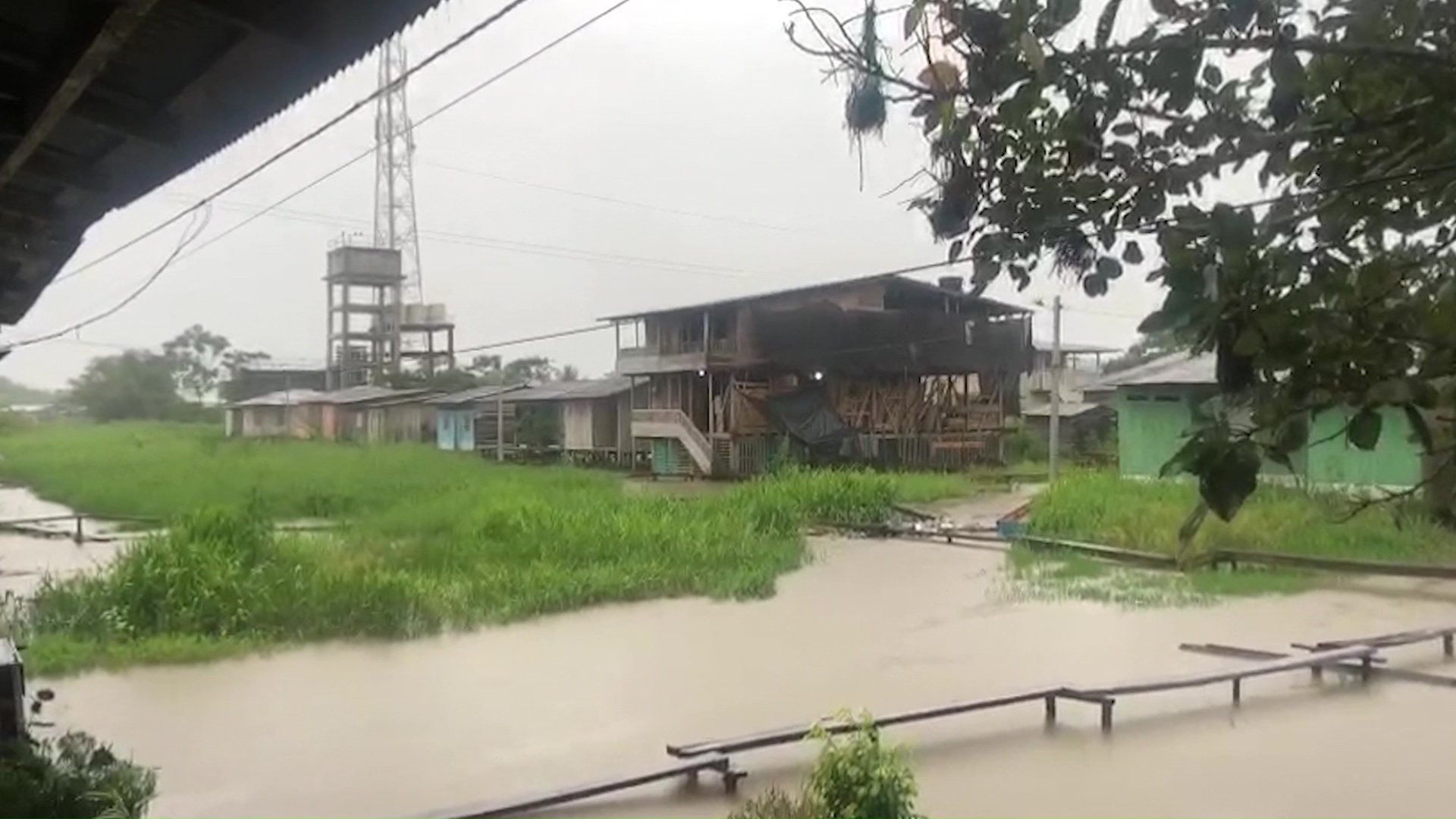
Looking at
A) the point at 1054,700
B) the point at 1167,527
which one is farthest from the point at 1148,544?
the point at 1054,700

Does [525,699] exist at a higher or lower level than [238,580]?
lower

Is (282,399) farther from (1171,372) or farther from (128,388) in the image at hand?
(1171,372)

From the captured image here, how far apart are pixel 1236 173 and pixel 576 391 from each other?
574 cm

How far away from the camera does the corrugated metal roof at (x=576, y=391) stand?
6039mm

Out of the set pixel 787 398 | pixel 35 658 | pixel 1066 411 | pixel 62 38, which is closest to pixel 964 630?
pixel 1066 411

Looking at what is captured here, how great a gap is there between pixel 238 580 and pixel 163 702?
0.77m

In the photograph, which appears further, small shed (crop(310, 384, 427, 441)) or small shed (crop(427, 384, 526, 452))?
small shed (crop(427, 384, 526, 452))

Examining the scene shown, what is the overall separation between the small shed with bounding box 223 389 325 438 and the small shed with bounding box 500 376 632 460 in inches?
43.0

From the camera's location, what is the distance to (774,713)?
3.43m

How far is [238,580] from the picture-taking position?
401 cm

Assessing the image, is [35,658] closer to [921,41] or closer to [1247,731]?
[1247,731]

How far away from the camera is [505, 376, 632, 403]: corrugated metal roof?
604cm

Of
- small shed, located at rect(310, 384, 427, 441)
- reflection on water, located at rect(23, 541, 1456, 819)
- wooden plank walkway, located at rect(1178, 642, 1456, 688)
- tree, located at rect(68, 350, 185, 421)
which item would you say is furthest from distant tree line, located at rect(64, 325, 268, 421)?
wooden plank walkway, located at rect(1178, 642, 1456, 688)

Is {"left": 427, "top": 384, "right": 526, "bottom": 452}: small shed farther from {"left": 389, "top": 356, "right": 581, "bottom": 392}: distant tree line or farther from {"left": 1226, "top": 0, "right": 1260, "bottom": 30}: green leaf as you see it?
{"left": 1226, "top": 0, "right": 1260, "bottom": 30}: green leaf
